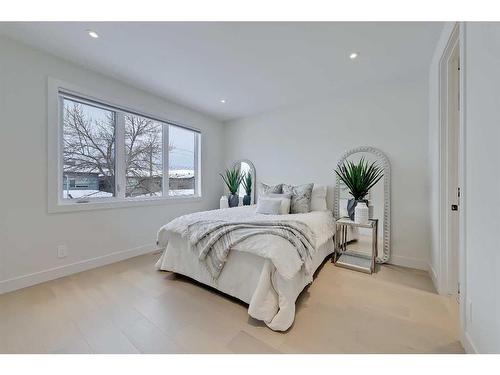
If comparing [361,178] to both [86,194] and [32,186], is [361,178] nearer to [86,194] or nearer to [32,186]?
[86,194]

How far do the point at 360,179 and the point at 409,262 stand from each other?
1.20m

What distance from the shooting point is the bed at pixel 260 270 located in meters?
1.53

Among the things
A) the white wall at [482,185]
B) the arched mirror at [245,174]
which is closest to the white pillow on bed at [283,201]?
the arched mirror at [245,174]

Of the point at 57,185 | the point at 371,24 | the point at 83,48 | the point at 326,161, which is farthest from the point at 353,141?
the point at 57,185

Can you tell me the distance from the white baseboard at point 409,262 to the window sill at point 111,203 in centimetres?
327

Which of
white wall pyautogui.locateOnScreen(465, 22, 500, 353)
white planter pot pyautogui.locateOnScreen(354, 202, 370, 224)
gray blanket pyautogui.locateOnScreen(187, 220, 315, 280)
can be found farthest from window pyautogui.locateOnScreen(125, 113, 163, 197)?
white wall pyautogui.locateOnScreen(465, 22, 500, 353)

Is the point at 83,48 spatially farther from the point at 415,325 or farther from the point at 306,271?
the point at 415,325

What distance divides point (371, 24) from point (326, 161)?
5.79ft

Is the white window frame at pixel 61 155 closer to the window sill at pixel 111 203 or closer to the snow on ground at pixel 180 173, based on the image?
the window sill at pixel 111 203

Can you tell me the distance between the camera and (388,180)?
2.72m

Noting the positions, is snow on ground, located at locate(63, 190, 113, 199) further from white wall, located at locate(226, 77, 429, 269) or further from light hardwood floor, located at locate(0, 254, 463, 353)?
white wall, located at locate(226, 77, 429, 269)

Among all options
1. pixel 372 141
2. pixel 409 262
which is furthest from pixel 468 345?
pixel 372 141
